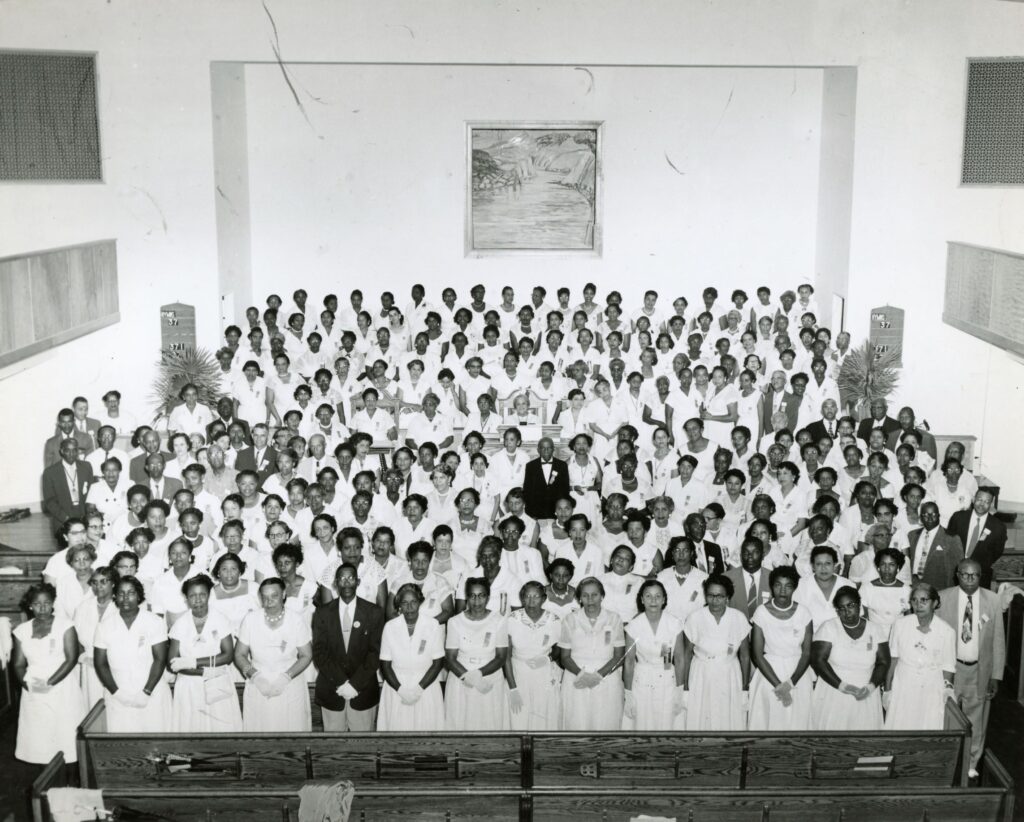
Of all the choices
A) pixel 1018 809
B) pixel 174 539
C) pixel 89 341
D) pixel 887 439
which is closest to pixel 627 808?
pixel 1018 809

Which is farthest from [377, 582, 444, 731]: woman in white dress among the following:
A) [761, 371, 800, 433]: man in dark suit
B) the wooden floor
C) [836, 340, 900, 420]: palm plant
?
[836, 340, 900, 420]: palm plant

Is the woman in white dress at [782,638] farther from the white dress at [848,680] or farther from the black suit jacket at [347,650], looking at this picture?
the black suit jacket at [347,650]

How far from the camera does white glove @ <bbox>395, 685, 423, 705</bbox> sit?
7043 millimetres

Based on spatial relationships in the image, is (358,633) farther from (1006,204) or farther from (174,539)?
(1006,204)

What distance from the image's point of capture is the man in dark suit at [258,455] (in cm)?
962

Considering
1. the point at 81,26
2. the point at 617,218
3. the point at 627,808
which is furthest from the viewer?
the point at 617,218

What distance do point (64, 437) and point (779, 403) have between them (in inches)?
267

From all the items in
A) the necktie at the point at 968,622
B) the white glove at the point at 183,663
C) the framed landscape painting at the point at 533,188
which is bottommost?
the white glove at the point at 183,663

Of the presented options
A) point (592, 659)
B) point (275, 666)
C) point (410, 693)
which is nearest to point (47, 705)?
point (275, 666)

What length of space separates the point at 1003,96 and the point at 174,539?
34.1ft

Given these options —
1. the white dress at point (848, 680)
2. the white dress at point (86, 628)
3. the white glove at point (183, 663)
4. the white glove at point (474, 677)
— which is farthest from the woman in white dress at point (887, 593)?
the white dress at point (86, 628)

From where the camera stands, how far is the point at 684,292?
14773 millimetres

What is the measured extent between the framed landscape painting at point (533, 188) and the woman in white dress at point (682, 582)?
7688 mm

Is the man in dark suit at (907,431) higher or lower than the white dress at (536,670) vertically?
higher
